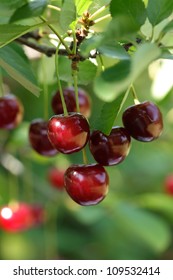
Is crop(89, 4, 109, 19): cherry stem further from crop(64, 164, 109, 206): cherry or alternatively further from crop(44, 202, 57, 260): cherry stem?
crop(44, 202, 57, 260): cherry stem

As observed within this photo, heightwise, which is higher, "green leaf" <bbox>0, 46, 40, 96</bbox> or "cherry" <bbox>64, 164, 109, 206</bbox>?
"green leaf" <bbox>0, 46, 40, 96</bbox>

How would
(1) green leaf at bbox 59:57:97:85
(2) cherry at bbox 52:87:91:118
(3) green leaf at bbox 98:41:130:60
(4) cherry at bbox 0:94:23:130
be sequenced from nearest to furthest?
(3) green leaf at bbox 98:41:130:60
(1) green leaf at bbox 59:57:97:85
(2) cherry at bbox 52:87:91:118
(4) cherry at bbox 0:94:23:130

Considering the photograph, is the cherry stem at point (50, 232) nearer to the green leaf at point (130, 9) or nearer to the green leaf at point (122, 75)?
the green leaf at point (130, 9)

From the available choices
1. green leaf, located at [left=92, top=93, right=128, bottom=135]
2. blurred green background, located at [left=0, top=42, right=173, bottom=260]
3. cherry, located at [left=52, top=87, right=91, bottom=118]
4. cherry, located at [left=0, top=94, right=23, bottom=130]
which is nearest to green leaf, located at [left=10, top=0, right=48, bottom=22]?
green leaf, located at [left=92, top=93, right=128, bottom=135]

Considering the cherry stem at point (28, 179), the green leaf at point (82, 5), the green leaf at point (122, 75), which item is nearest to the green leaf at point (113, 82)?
the green leaf at point (122, 75)

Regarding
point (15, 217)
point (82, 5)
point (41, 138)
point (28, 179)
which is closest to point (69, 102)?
point (41, 138)

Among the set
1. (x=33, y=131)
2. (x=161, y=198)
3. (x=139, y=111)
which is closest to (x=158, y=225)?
(x=161, y=198)
